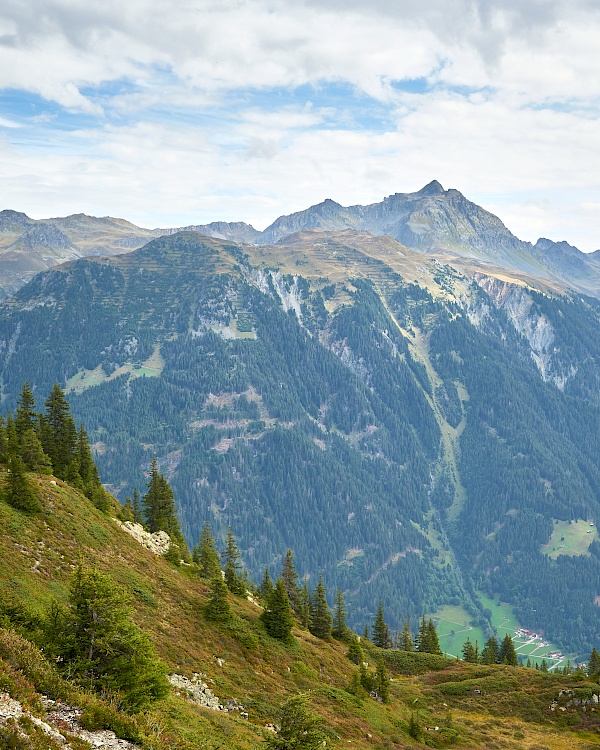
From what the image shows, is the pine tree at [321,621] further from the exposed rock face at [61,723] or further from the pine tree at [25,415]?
the exposed rock face at [61,723]

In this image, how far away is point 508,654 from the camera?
127m

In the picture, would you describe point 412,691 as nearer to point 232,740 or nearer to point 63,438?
point 232,740

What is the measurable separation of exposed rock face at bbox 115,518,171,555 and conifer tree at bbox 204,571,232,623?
1479 centimetres

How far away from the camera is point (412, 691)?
8462cm

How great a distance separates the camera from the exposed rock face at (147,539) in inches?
2904

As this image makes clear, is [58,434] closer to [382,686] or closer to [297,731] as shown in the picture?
[382,686]

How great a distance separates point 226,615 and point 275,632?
829 centimetres

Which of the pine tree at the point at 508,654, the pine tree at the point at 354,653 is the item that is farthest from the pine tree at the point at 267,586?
the pine tree at the point at 508,654

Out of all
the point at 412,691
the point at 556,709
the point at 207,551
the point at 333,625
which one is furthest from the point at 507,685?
the point at 207,551

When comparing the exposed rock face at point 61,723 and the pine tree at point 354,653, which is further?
the pine tree at point 354,653

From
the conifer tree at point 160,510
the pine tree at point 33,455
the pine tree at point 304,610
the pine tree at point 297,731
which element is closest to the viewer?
the pine tree at point 297,731

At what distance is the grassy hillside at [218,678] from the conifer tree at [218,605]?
1.09 meters

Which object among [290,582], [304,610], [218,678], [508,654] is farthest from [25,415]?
[508,654]

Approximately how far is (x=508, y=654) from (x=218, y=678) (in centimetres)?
10190
